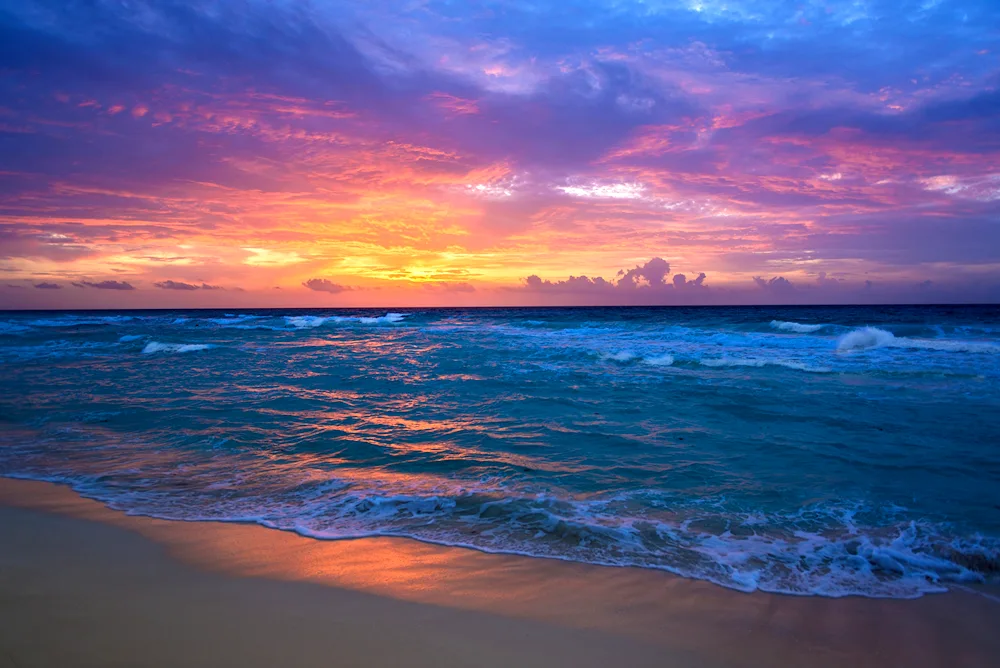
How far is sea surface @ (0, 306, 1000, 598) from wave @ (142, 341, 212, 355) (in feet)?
22.1

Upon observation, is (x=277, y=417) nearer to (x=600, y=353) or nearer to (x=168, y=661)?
(x=168, y=661)

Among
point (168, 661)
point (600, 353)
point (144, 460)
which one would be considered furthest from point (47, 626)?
point (600, 353)

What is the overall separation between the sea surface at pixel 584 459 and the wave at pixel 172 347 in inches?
266

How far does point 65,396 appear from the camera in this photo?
11273 millimetres

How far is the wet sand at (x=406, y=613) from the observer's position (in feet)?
9.29

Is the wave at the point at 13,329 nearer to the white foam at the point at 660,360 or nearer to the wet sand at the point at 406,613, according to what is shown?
the white foam at the point at 660,360

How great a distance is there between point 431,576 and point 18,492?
16.0 ft

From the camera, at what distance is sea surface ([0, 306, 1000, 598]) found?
435 cm

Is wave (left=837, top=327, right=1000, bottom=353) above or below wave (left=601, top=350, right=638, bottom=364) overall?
above

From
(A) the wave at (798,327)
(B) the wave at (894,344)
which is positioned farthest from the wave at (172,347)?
(A) the wave at (798,327)

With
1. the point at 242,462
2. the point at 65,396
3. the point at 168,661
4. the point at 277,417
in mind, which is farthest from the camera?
the point at 65,396

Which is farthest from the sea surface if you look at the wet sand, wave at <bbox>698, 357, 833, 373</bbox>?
wave at <bbox>698, 357, 833, 373</bbox>

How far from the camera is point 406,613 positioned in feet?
10.6

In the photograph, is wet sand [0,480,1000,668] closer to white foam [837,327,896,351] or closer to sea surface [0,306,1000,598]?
sea surface [0,306,1000,598]
